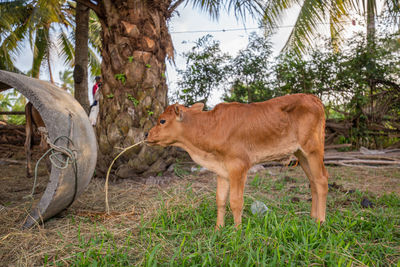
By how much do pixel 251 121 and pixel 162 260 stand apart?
1.48 metres

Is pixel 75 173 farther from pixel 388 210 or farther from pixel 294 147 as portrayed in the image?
pixel 388 210

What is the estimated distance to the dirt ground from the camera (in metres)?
2.58

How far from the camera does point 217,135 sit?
282 centimetres

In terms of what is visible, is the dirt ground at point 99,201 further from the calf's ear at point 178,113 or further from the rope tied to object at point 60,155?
the calf's ear at point 178,113

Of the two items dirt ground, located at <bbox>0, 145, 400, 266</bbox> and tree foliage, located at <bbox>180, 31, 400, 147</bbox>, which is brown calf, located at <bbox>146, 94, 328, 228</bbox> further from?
tree foliage, located at <bbox>180, 31, 400, 147</bbox>

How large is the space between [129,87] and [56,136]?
2.46 metres

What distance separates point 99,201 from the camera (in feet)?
13.4

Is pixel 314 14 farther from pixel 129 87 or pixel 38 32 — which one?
pixel 38 32

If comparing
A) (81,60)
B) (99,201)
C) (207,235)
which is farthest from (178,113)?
(81,60)

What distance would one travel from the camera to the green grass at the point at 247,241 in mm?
2129

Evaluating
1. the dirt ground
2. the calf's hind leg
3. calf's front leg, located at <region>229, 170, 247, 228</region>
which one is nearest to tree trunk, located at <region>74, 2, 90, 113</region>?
the dirt ground

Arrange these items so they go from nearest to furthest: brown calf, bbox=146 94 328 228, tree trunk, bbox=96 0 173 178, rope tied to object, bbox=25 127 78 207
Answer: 1. brown calf, bbox=146 94 328 228
2. rope tied to object, bbox=25 127 78 207
3. tree trunk, bbox=96 0 173 178

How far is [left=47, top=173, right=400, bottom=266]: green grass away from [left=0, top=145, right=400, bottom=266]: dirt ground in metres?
0.23

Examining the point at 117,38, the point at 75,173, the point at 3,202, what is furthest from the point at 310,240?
the point at 117,38
